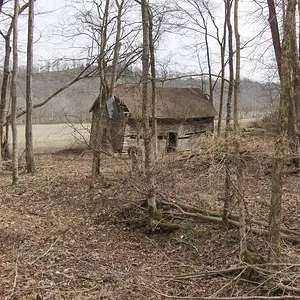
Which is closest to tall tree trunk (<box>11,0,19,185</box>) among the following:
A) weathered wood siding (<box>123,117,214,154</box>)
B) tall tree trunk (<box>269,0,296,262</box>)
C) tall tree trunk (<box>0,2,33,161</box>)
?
tall tree trunk (<box>0,2,33,161</box>)

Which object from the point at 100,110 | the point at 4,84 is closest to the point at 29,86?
the point at 100,110

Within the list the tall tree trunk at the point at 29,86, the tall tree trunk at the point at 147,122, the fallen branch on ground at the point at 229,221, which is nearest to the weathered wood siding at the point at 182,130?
the tall tree trunk at the point at 29,86

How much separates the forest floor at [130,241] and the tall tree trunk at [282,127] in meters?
0.69

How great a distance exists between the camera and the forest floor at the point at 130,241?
538cm

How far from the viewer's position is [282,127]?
462 cm

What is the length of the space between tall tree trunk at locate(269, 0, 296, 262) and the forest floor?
69cm

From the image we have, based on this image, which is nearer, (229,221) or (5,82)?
(229,221)

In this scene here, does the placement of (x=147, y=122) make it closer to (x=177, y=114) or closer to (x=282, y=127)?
(x=282, y=127)

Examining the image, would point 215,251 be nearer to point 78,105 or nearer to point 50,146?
point 78,105

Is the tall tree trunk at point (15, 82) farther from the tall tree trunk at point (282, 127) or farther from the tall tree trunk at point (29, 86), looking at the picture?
the tall tree trunk at point (282, 127)

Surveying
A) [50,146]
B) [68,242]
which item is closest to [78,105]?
[50,146]

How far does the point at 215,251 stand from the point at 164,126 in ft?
54.7

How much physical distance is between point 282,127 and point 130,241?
13.5 ft

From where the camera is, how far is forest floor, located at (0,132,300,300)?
538 centimetres
